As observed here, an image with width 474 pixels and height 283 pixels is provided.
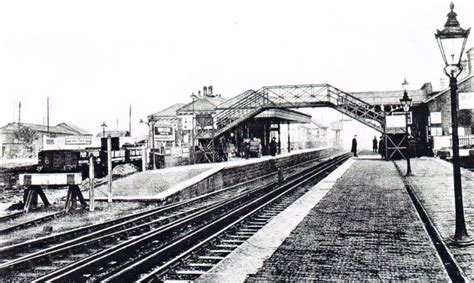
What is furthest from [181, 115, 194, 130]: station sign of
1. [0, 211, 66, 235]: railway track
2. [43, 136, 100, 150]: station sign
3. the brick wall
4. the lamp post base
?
the lamp post base

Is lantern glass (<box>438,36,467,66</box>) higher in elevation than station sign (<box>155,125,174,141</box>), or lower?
higher

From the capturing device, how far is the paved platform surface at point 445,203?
6.44 m

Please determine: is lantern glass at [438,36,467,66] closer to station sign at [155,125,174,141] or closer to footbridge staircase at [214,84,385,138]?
station sign at [155,125,174,141]

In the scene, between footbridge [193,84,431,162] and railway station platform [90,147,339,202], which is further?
footbridge [193,84,431,162]

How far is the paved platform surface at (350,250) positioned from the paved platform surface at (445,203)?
34cm

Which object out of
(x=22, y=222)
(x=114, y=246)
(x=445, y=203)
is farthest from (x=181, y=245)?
(x=445, y=203)

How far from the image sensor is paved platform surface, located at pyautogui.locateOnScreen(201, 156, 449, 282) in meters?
5.42

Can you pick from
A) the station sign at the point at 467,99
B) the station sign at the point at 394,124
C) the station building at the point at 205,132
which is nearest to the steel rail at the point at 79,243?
the station building at the point at 205,132

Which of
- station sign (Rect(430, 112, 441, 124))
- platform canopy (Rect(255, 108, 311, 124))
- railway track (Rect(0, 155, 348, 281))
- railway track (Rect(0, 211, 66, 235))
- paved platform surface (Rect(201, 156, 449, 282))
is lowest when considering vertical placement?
railway track (Rect(0, 155, 348, 281))

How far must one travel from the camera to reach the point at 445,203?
11109 mm

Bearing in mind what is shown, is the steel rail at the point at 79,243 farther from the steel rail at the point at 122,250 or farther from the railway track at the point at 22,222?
the railway track at the point at 22,222

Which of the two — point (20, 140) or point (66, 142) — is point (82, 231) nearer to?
point (66, 142)

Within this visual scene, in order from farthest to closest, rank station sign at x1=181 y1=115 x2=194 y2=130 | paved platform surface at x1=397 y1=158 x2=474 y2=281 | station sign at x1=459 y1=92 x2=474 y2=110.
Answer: station sign at x1=459 y1=92 x2=474 y2=110 < station sign at x1=181 y1=115 x2=194 y2=130 < paved platform surface at x1=397 y1=158 x2=474 y2=281

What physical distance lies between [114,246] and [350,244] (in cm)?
371
